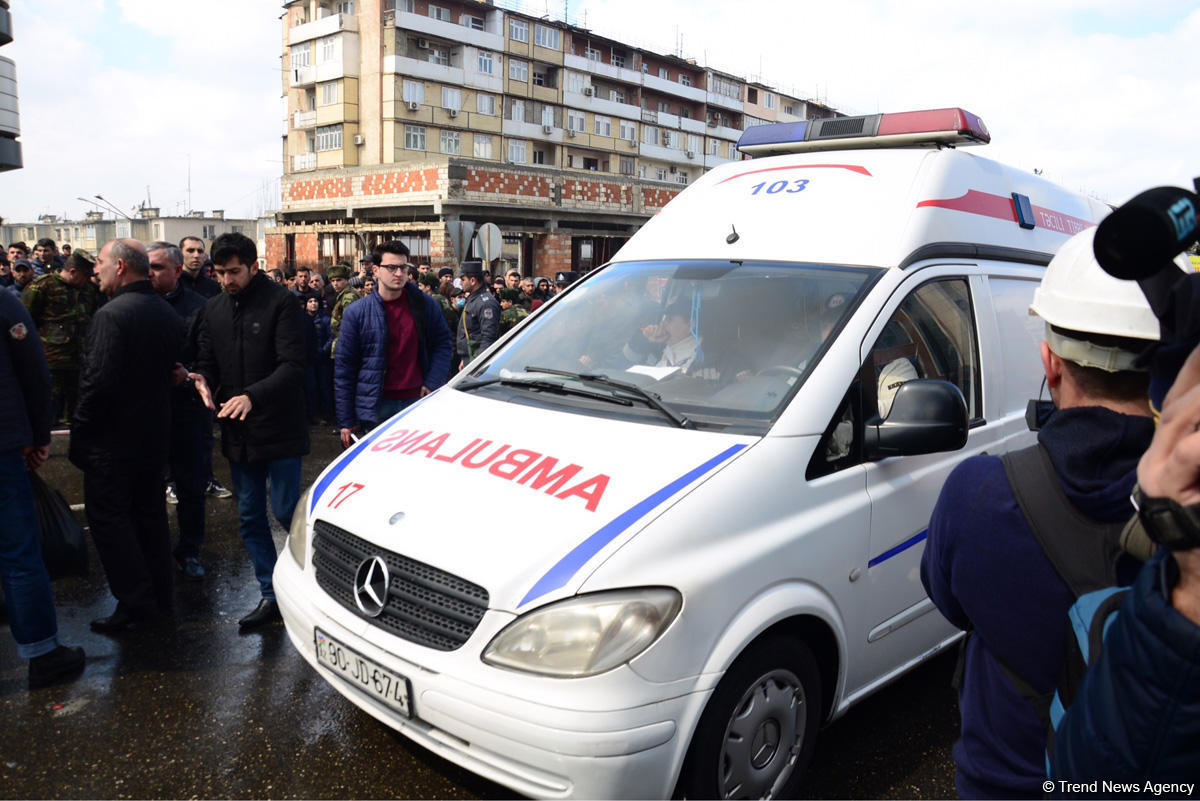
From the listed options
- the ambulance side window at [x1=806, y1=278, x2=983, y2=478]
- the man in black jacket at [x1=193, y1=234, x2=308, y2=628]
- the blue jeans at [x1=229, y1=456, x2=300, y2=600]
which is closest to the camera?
the ambulance side window at [x1=806, y1=278, x2=983, y2=478]

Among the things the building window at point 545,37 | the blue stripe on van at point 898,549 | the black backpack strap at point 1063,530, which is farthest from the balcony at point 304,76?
the black backpack strap at point 1063,530

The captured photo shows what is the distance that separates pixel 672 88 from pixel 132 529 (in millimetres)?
61596

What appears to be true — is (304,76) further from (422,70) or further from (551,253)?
(551,253)

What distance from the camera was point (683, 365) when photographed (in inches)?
119

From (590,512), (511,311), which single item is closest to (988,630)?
(590,512)

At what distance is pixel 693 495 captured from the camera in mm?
2354

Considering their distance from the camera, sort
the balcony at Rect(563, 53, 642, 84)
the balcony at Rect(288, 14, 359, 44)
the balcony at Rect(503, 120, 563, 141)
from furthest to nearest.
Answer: the balcony at Rect(563, 53, 642, 84), the balcony at Rect(503, 120, 563, 141), the balcony at Rect(288, 14, 359, 44)

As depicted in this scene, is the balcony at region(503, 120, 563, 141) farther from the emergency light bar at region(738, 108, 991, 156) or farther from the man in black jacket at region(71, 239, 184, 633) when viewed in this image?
the man in black jacket at region(71, 239, 184, 633)

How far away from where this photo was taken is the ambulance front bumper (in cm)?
209

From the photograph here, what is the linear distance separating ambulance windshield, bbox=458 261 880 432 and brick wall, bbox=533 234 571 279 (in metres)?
31.8

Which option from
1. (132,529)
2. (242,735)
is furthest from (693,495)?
(132,529)

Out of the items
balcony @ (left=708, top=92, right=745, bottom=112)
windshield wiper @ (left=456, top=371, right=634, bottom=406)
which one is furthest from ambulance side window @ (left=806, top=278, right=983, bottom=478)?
balcony @ (left=708, top=92, right=745, bottom=112)

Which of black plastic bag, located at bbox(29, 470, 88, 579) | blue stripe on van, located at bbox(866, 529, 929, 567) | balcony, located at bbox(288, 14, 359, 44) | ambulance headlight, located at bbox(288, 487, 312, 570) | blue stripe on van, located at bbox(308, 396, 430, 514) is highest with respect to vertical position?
balcony, located at bbox(288, 14, 359, 44)

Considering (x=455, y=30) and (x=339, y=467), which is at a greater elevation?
(x=455, y=30)
